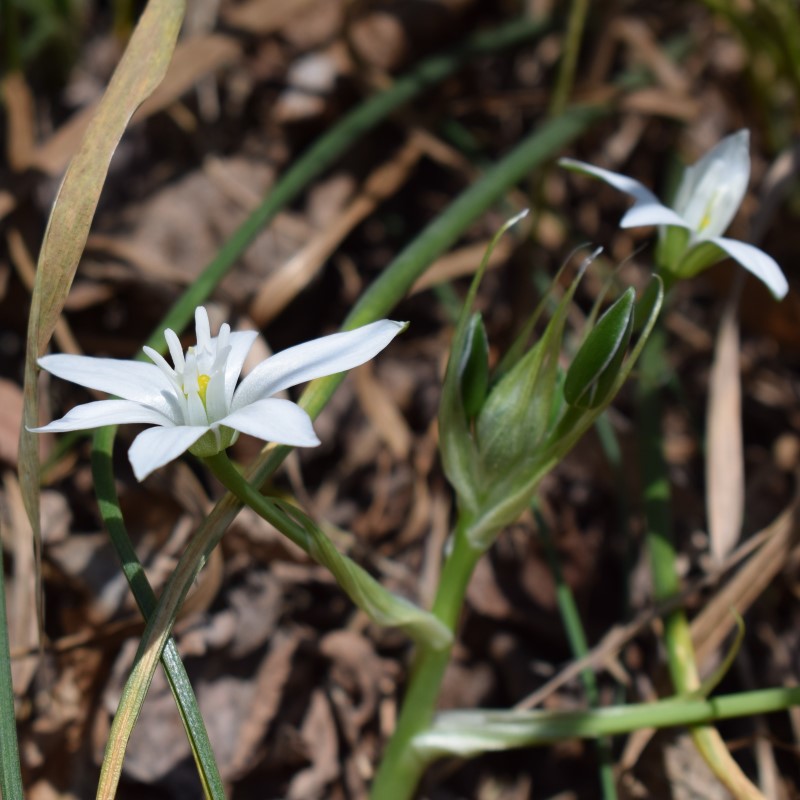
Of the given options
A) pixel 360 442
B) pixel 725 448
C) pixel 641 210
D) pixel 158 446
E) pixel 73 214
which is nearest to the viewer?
pixel 158 446

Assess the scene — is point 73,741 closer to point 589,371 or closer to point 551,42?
point 589,371

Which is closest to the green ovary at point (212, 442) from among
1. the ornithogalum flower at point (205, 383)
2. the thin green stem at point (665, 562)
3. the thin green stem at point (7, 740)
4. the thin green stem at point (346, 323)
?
the ornithogalum flower at point (205, 383)

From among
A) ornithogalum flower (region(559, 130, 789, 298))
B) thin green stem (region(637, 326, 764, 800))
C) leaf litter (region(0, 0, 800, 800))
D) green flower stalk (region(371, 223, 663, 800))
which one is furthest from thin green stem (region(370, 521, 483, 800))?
ornithogalum flower (region(559, 130, 789, 298))

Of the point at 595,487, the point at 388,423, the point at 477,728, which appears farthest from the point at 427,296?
the point at 477,728

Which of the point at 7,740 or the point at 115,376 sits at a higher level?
the point at 115,376

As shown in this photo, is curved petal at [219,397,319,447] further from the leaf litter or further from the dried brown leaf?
the dried brown leaf

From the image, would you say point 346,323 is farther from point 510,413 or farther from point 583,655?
point 583,655

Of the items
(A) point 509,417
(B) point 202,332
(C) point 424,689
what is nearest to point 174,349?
(B) point 202,332

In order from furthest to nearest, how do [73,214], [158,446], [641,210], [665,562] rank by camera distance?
[665,562] < [641,210] < [73,214] < [158,446]
